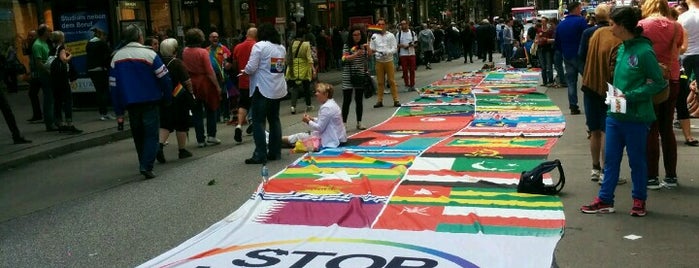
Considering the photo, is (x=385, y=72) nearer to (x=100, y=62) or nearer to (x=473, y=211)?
(x=100, y=62)

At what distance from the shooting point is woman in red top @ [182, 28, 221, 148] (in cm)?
1153

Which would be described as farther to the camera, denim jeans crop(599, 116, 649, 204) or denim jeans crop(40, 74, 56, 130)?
denim jeans crop(40, 74, 56, 130)

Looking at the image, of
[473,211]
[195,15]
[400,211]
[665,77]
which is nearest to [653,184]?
[665,77]

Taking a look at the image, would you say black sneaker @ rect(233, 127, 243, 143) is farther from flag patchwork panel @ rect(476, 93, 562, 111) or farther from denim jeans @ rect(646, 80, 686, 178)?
denim jeans @ rect(646, 80, 686, 178)

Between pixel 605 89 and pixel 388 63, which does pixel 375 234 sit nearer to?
pixel 605 89

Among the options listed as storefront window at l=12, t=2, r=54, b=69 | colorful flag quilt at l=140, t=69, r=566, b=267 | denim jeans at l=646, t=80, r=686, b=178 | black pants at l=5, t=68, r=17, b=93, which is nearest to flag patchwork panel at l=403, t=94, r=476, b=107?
colorful flag quilt at l=140, t=69, r=566, b=267

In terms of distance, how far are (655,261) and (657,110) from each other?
2436 mm

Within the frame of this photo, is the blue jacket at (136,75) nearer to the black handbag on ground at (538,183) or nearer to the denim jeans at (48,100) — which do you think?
the black handbag on ground at (538,183)

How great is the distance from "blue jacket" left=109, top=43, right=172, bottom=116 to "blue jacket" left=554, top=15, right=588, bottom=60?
7204 millimetres

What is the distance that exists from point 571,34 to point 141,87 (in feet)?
24.8

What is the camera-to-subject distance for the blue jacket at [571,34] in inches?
512

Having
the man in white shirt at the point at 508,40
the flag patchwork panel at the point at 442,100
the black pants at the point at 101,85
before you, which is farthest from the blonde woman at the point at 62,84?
the man in white shirt at the point at 508,40

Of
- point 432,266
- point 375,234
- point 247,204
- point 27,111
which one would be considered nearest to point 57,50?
point 27,111

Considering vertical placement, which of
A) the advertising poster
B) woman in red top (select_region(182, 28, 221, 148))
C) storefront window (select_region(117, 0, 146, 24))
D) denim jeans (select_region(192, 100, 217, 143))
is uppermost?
storefront window (select_region(117, 0, 146, 24))
